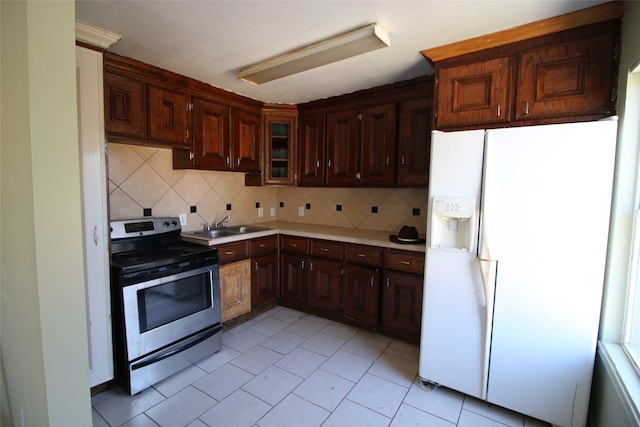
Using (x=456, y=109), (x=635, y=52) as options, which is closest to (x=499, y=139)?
(x=456, y=109)

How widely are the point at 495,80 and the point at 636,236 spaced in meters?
1.10

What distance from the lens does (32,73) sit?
930 millimetres

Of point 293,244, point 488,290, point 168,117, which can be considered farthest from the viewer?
point 293,244

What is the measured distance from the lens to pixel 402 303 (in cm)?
255

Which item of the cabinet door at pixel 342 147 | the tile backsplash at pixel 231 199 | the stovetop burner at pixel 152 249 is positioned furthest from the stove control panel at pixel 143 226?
the cabinet door at pixel 342 147

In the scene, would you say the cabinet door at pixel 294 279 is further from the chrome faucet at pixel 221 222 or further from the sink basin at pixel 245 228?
the chrome faucet at pixel 221 222

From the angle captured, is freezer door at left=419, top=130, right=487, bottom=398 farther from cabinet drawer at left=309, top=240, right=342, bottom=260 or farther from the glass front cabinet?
the glass front cabinet

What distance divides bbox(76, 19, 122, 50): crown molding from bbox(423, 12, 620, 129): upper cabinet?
2024mm

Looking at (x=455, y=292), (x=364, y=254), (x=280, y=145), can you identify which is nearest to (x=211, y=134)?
(x=280, y=145)

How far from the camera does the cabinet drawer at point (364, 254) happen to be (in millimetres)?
2648

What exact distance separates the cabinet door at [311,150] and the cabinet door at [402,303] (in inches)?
51.4

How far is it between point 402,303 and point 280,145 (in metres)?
2.13

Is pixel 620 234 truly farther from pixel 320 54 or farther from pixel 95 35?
pixel 95 35

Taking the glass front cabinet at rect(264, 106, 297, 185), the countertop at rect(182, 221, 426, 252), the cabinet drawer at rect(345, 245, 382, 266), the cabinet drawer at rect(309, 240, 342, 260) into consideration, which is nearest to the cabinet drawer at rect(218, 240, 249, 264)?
the countertop at rect(182, 221, 426, 252)
